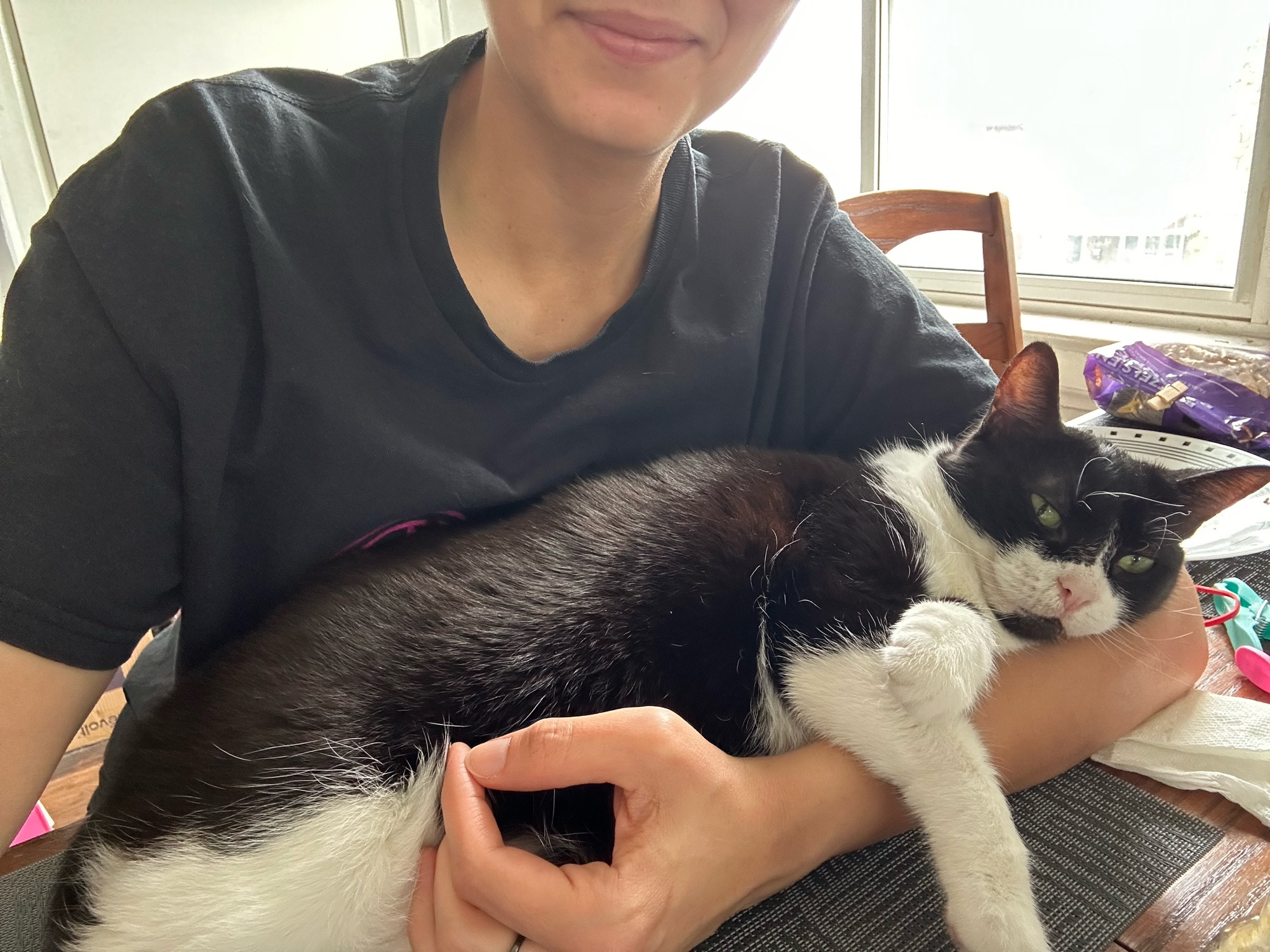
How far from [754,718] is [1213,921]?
1.18 feet

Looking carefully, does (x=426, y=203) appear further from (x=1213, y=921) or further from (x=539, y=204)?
(x=1213, y=921)

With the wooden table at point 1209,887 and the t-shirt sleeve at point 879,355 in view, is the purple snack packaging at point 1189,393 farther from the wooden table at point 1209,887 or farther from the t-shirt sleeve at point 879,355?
the wooden table at point 1209,887

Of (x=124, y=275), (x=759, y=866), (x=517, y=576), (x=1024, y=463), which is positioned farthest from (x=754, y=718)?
(x=124, y=275)

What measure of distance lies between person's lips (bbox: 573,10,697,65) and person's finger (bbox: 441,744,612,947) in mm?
580

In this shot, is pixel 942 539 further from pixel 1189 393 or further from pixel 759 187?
pixel 1189 393

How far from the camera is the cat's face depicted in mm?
783

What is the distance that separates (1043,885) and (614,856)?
336 mm

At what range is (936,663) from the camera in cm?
65

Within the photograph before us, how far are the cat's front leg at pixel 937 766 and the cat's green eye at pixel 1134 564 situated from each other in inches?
8.5

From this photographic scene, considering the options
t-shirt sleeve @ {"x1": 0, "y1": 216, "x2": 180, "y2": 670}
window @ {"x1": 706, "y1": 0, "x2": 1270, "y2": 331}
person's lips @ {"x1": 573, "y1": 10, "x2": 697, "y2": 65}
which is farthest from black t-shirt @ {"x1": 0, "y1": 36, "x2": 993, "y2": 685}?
window @ {"x1": 706, "y1": 0, "x2": 1270, "y2": 331}

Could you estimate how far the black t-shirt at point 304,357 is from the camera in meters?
0.59

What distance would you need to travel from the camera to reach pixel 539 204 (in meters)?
0.79

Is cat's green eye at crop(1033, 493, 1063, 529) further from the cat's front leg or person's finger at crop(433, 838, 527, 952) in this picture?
person's finger at crop(433, 838, 527, 952)

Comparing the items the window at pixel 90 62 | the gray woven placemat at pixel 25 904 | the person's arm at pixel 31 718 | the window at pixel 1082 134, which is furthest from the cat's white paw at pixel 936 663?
the window at pixel 90 62
